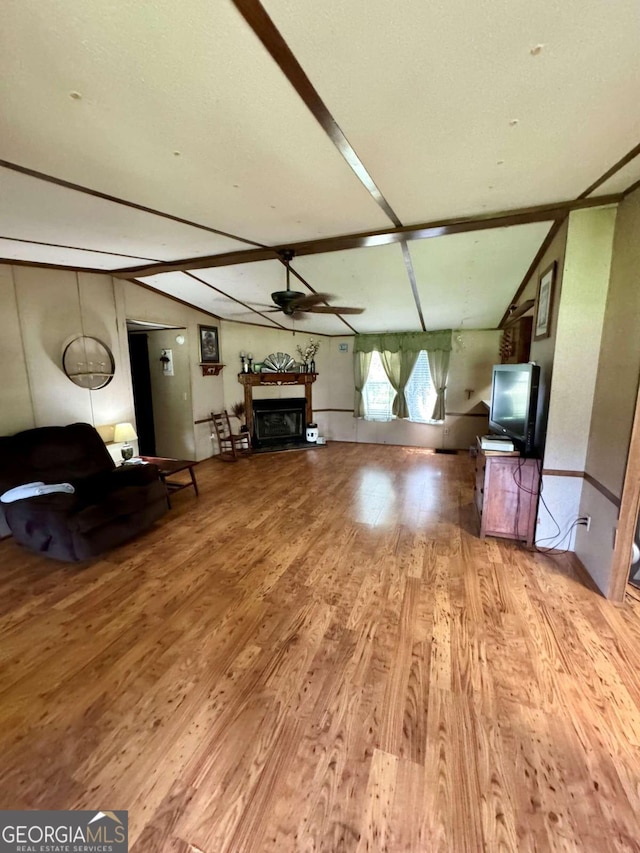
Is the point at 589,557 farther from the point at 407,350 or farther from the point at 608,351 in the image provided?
the point at 407,350

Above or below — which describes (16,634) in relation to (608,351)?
below

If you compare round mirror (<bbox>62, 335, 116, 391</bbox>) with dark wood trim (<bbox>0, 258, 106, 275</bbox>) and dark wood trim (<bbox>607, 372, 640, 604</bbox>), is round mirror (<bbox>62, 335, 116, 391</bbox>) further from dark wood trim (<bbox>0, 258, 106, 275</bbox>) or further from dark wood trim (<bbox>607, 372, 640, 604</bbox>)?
dark wood trim (<bbox>607, 372, 640, 604</bbox>)

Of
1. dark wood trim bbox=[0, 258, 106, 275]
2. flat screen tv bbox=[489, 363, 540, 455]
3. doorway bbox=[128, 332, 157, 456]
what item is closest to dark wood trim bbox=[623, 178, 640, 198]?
flat screen tv bbox=[489, 363, 540, 455]

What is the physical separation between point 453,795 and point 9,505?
340 cm

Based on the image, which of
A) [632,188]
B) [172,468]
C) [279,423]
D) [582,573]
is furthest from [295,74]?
[279,423]

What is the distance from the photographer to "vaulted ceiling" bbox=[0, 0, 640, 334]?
3.38 feet

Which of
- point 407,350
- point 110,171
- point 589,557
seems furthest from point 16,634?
point 407,350

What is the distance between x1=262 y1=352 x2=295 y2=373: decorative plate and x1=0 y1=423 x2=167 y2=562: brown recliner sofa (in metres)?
3.48

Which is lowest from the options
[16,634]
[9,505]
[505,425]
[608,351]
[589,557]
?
[16,634]

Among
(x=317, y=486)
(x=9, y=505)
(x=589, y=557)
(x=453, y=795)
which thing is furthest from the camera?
(x=317, y=486)

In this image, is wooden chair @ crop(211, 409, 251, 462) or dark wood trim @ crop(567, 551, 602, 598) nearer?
dark wood trim @ crop(567, 551, 602, 598)

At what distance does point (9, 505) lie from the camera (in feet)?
8.97

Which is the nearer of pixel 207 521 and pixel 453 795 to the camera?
pixel 453 795

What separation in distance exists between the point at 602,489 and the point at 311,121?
2774 mm
